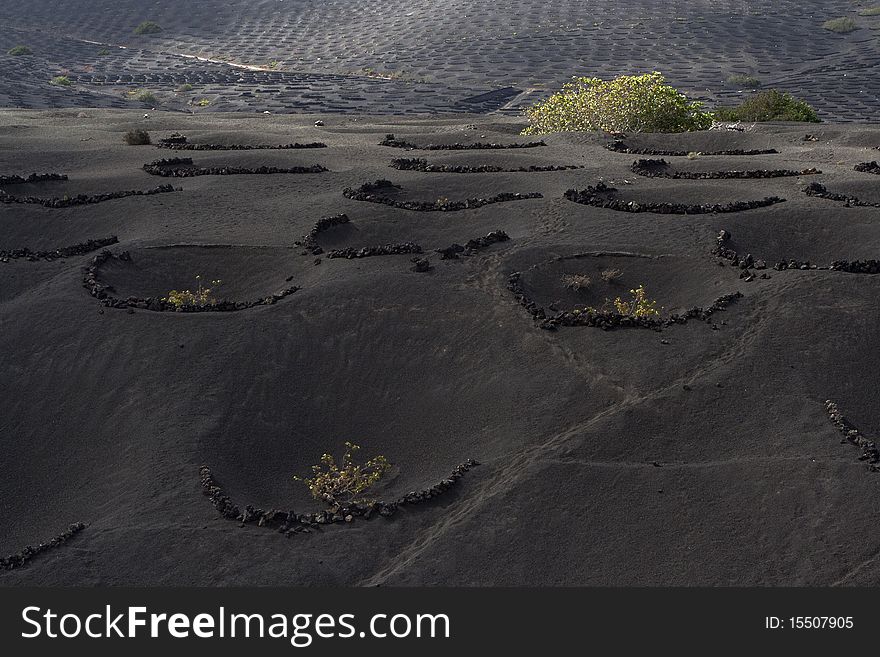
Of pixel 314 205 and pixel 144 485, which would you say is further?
pixel 314 205

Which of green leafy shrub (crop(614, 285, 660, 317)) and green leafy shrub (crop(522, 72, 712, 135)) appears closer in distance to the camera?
green leafy shrub (crop(614, 285, 660, 317))

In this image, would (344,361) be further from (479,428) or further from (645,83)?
(645,83)

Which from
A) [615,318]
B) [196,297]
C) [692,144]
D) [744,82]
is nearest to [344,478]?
[615,318]

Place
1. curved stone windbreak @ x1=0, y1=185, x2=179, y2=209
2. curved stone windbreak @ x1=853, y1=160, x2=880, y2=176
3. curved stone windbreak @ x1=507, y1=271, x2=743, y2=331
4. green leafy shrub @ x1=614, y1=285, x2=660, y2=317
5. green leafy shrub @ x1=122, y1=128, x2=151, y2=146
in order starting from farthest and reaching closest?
green leafy shrub @ x1=122, y1=128, x2=151, y2=146, curved stone windbreak @ x1=853, y1=160, x2=880, y2=176, curved stone windbreak @ x1=0, y1=185, x2=179, y2=209, green leafy shrub @ x1=614, y1=285, x2=660, y2=317, curved stone windbreak @ x1=507, y1=271, x2=743, y2=331

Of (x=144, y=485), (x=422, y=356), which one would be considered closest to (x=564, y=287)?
(x=422, y=356)

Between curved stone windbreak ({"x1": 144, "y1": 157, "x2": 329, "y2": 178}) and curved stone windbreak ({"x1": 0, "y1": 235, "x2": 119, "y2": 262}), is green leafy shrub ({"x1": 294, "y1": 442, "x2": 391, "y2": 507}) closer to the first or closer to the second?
curved stone windbreak ({"x1": 0, "y1": 235, "x2": 119, "y2": 262})

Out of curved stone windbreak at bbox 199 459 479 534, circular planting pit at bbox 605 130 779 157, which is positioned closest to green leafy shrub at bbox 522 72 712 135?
circular planting pit at bbox 605 130 779 157

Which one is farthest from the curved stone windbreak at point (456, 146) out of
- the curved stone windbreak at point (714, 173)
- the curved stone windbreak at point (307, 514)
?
the curved stone windbreak at point (307, 514)
